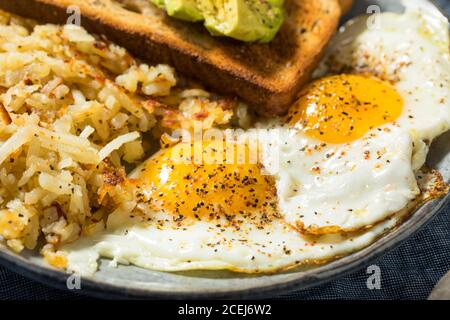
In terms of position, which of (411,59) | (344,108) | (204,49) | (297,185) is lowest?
(297,185)

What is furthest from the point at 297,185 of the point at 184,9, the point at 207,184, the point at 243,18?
the point at 184,9

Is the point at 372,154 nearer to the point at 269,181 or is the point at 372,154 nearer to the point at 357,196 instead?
the point at 357,196

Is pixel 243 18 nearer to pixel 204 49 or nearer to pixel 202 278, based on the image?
pixel 204 49

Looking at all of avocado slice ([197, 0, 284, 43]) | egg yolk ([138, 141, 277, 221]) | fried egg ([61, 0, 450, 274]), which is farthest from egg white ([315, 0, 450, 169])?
egg yolk ([138, 141, 277, 221])

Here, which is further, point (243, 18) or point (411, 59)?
point (411, 59)

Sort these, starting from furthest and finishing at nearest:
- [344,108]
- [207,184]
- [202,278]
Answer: [344,108], [207,184], [202,278]

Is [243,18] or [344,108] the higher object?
[243,18]

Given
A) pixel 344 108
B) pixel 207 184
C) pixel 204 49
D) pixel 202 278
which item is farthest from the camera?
pixel 204 49
